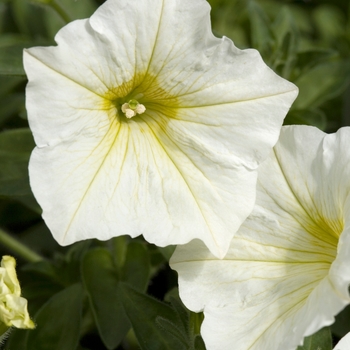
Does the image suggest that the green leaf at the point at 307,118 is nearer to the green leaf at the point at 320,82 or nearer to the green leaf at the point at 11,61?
the green leaf at the point at 320,82

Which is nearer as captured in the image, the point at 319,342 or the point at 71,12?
the point at 319,342

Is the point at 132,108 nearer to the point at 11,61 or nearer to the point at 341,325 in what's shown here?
the point at 11,61

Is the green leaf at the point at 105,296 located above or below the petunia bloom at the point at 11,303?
below

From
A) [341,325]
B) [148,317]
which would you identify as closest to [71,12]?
[148,317]

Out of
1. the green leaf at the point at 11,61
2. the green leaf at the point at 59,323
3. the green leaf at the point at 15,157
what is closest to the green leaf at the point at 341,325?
the green leaf at the point at 59,323

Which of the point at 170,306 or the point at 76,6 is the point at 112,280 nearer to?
the point at 170,306

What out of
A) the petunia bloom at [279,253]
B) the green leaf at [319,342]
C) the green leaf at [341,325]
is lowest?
the green leaf at [341,325]
